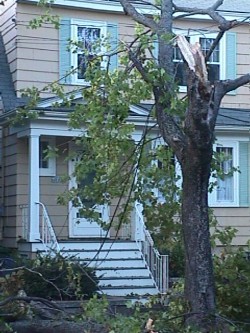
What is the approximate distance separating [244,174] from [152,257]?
14.8 ft

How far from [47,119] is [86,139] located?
216 inches

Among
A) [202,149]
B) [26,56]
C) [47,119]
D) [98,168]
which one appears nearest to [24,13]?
[26,56]

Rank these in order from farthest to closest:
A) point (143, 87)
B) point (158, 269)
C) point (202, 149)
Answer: point (158, 269)
point (143, 87)
point (202, 149)

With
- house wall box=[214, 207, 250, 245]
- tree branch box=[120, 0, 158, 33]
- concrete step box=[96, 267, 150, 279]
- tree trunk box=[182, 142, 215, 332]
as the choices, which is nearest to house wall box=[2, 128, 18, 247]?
concrete step box=[96, 267, 150, 279]

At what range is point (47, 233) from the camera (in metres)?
17.4

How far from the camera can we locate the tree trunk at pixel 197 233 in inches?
354

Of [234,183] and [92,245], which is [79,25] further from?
[234,183]

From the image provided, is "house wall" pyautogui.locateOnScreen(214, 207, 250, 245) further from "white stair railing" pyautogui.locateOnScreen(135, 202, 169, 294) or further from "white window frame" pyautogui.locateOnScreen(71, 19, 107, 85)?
"white window frame" pyautogui.locateOnScreen(71, 19, 107, 85)

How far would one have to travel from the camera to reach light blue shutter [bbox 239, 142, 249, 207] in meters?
20.7

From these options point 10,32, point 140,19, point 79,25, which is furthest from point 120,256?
point 140,19

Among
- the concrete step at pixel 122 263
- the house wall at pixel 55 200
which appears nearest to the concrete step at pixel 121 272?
the concrete step at pixel 122 263

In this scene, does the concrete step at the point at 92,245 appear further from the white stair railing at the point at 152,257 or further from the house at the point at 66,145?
the white stair railing at the point at 152,257

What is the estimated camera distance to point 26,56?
18.7m

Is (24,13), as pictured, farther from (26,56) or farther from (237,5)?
(237,5)
